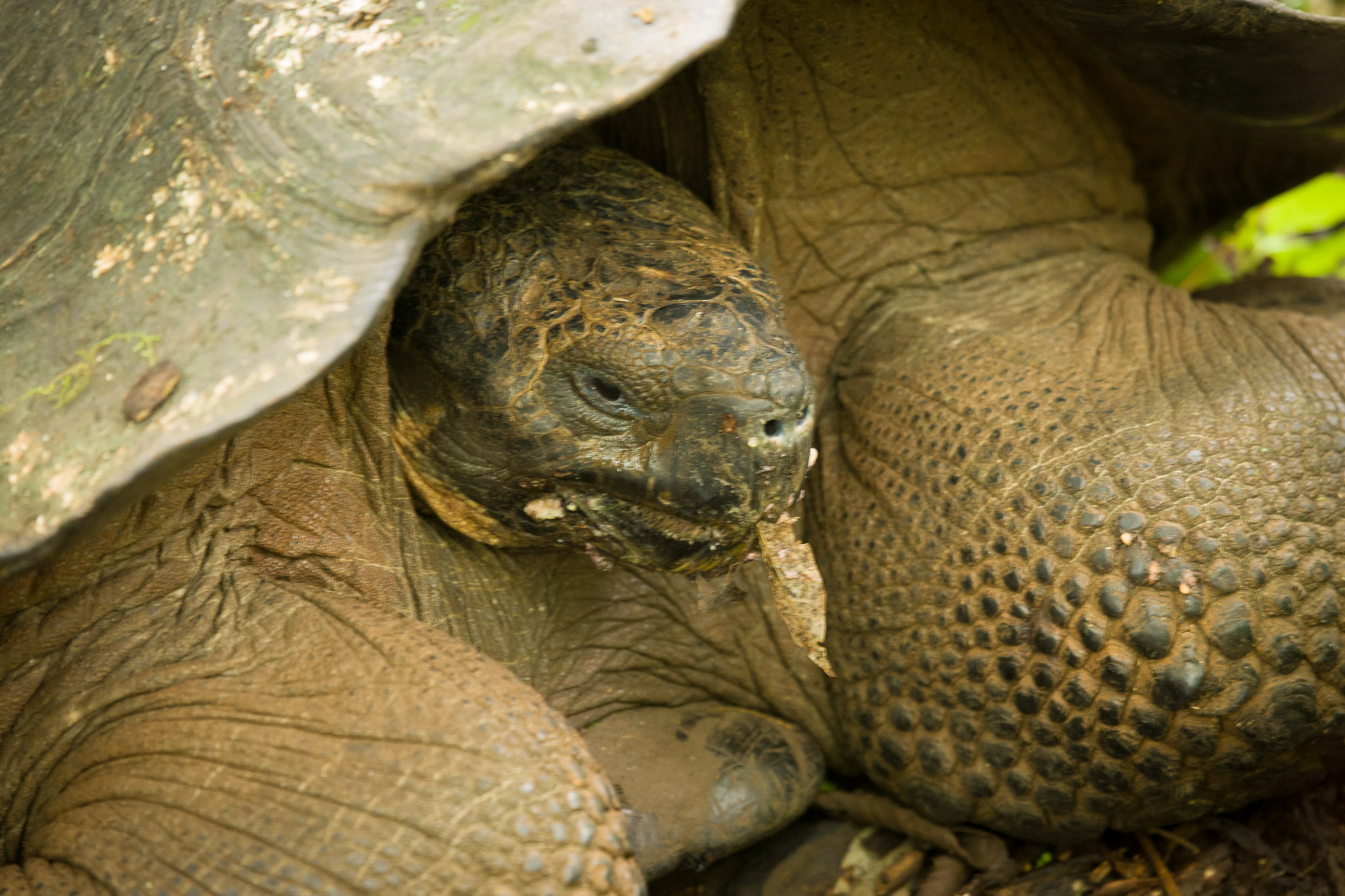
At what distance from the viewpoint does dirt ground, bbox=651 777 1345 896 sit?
1.67 metres

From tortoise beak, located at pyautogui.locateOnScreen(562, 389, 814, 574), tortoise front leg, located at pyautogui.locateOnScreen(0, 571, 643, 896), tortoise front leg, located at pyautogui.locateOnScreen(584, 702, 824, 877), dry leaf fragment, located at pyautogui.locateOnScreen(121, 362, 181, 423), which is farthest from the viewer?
tortoise front leg, located at pyautogui.locateOnScreen(584, 702, 824, 877)

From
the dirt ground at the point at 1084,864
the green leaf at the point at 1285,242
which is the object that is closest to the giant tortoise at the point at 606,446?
the dirt ground at the point at 1084,864

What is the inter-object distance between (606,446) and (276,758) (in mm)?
526

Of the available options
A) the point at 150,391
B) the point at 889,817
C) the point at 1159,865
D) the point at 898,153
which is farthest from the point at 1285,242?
the point at 150,391

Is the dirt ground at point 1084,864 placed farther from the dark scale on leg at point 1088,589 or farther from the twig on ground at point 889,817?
the dark scale on leg at point 1088,589

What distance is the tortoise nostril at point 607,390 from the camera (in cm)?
137

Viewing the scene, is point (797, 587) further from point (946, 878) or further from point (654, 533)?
point (946, 878)

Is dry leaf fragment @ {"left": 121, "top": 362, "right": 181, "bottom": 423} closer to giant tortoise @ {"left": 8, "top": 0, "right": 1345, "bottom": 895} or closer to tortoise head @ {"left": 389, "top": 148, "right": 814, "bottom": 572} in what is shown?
giant tortoise @ {"left": 8, "top": 0, "right": 1345, "bottom": 895}

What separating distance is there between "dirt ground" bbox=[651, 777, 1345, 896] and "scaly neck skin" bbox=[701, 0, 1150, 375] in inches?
32.6

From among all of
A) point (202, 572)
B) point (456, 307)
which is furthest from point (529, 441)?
point (202, 572)

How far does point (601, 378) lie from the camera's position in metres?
1.37

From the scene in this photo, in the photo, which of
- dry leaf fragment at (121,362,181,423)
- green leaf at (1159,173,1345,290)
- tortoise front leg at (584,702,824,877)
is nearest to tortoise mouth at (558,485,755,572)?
tortoise front leg at (584,702,824,877)

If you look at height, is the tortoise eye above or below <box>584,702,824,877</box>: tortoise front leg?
above

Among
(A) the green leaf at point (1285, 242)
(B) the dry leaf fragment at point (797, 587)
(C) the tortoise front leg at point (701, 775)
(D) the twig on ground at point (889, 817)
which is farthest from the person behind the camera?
(A) the green leaf at point (1285, 242)
